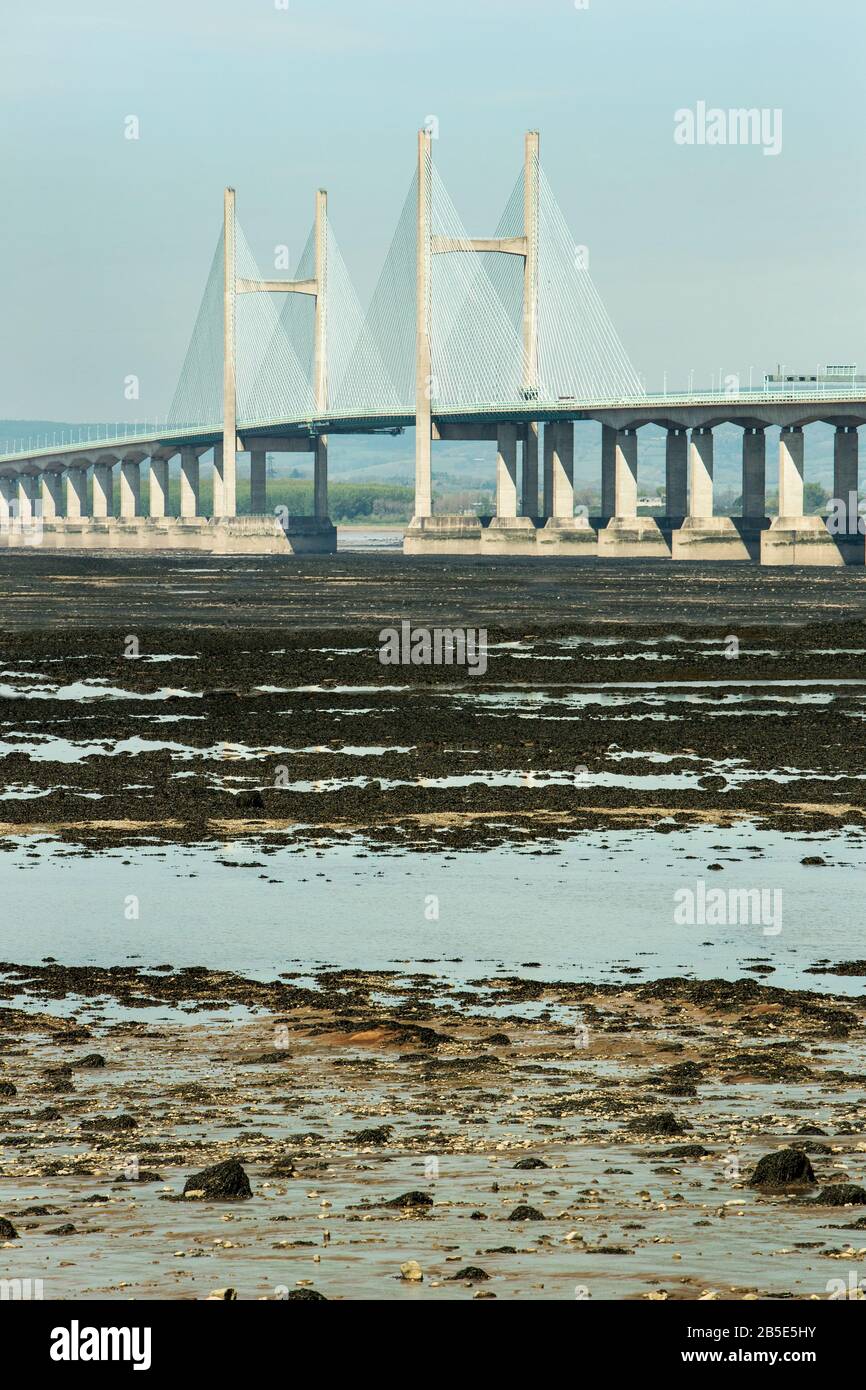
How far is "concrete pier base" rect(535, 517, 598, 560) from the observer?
444ft

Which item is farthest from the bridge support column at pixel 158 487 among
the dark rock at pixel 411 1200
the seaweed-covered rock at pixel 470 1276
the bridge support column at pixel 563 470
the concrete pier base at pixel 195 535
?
the seaweed-covered rock at pixel 470 1276

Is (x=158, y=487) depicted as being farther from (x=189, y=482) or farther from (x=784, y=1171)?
(x=784, y=1171)

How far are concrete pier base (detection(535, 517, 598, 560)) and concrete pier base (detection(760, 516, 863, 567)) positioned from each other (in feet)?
66.3

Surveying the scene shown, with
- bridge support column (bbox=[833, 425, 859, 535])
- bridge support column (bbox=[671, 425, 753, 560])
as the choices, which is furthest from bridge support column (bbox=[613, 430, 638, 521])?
bridge support column (bbox=[833, 425, 859, 535])

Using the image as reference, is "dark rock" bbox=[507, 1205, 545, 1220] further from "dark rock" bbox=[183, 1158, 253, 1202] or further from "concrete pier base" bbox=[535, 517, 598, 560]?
"concrete pier base" bbox=[535, 517, 598, 560]

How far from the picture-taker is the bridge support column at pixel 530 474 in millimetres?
139500

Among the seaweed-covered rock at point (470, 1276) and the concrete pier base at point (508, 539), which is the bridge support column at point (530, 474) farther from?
the seaweed-covered rock at point (470, 1276)

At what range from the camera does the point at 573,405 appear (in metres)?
124

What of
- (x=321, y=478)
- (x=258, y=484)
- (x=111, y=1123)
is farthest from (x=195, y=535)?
(x=111, y=1123)

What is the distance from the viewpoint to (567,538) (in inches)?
5344

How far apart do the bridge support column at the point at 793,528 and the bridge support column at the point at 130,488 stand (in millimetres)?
77613

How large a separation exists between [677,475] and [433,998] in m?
124

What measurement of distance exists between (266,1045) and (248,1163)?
8.29 feet

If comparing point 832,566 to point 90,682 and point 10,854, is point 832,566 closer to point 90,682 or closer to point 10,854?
point 90,682
